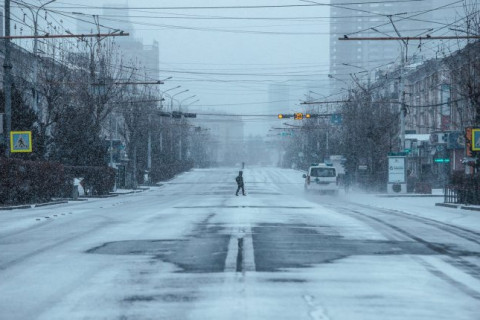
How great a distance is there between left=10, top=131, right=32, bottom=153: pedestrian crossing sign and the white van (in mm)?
22068

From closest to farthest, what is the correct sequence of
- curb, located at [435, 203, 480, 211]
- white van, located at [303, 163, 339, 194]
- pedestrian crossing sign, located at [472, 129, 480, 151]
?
pedestrian crossing sign, located at [472, 129, 480, 151]
curb, located at [435, 203, 480, 211]
white van, located at [303, 163, 339, 194]

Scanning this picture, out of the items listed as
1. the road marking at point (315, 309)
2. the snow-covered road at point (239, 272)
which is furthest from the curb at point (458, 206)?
the road marking at point (315, 309)

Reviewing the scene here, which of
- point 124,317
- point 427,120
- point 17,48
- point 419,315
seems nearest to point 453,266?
point 419,315

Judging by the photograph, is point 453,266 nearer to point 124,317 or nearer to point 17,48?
point 124,317

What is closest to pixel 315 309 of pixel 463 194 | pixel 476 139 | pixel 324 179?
pixel 476 139

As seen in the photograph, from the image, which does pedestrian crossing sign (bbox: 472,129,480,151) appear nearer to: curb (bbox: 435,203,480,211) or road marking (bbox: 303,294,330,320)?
curb (bbox: 435,203,480,211)

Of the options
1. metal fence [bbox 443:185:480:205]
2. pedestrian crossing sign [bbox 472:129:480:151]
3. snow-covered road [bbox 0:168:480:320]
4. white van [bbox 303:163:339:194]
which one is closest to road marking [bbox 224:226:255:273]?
snow-covered road [bbox 0:168:480:320]

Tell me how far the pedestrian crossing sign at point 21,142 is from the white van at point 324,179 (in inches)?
869

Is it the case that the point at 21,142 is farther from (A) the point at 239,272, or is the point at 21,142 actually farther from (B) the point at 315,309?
(B) the point at 315,309

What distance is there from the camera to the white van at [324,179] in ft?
166

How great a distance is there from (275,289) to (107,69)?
5265cm

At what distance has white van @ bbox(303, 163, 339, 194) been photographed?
166ft

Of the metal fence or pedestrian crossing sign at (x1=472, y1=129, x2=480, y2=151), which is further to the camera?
the metal fence

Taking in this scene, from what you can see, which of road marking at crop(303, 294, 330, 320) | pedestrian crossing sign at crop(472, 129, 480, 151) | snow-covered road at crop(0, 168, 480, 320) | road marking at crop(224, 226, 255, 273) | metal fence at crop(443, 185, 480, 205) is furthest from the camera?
metal fence at crop(443, 185, 480, 205)
